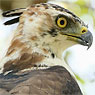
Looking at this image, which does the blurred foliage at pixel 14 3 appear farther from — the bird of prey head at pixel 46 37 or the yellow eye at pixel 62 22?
the yellow eye at pixel 62 22

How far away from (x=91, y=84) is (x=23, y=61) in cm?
222

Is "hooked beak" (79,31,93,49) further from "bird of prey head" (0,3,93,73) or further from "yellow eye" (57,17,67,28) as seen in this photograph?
"yellow eye" (57,17,67,28)

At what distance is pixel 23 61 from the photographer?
11.9 ft

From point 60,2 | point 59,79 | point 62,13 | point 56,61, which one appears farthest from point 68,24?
point 60,2

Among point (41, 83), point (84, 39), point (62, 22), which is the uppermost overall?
point (62, 22)

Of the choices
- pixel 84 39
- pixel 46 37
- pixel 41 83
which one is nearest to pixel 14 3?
pixel 46 37

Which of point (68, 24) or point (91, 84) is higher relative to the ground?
point (68, 24)

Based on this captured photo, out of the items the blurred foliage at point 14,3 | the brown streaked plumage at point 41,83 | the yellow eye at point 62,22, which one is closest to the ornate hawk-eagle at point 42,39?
the yellow eye at point 62,22

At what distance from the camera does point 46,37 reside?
378 cm

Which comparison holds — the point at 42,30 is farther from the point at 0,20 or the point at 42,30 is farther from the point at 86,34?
the point at 0,20

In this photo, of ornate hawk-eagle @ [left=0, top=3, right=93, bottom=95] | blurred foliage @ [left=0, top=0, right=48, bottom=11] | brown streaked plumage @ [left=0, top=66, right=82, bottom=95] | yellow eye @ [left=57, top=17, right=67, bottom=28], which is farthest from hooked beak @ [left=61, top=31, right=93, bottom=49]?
blurred foliage @ [left=0, top=0, right=48, bottom=11]

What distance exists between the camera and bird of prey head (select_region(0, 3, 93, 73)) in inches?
146

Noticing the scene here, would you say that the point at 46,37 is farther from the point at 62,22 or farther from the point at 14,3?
the point at 14,3

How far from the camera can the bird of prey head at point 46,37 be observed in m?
3.70
